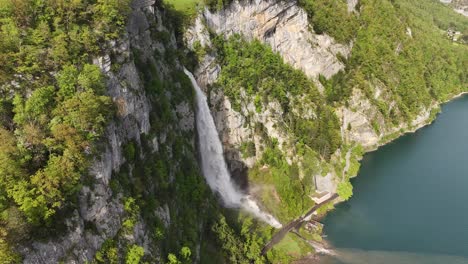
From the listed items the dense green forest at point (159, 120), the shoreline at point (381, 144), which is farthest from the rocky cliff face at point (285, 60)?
the dense green forest at point (159, 120)

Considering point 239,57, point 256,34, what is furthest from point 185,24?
point 256,34

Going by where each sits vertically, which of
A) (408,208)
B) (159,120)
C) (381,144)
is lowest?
(408,208)

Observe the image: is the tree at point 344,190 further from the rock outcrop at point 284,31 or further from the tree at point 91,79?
the tree at point 91,79

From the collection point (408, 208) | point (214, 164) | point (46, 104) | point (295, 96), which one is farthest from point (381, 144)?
point (46, 104)

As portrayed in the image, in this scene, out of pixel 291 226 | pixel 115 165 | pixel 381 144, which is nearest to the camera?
pixel 115 165

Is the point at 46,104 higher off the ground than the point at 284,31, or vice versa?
the point at 284,31

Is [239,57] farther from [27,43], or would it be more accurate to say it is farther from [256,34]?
[27,43]

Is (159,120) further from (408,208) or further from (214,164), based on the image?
(408,208)
